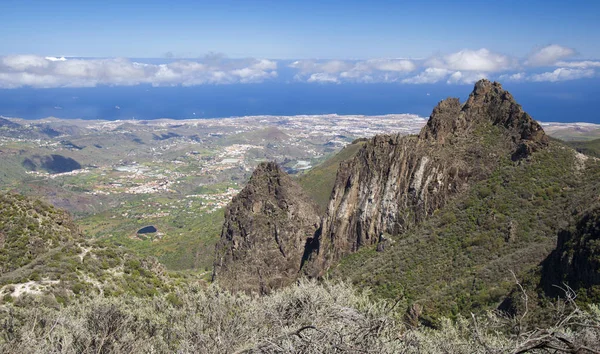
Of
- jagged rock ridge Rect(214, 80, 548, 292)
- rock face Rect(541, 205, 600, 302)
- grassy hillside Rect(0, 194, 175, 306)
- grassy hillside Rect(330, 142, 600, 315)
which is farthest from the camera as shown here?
jagged rock ridge Rect(214, 80, 548, 292)

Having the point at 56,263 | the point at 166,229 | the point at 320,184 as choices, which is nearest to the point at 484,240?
the point at 56,263

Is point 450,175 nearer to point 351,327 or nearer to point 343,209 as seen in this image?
point 343,209

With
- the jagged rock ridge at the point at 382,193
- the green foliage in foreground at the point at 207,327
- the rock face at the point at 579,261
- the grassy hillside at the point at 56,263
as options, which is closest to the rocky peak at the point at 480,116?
the jagged rock ridge at the point at 382,193

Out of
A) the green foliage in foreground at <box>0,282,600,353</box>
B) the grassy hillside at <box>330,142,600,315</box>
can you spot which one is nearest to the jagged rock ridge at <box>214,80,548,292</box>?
the grassy hillside at <box>330,142,600,315</box>

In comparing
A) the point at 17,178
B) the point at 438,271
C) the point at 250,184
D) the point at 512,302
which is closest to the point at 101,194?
the point at 17,178

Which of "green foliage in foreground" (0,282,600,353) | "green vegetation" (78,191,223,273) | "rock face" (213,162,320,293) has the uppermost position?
"green foliage in foreground" (0,282,600,353)

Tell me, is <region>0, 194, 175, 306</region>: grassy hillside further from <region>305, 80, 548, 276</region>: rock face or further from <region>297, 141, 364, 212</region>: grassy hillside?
<region>297, 141, 364, 212</region>: grassy hillside
